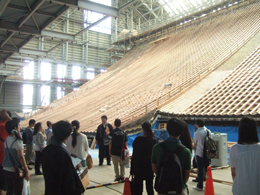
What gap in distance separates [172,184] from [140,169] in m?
1.11

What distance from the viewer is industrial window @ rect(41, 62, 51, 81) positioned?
31.1 metres

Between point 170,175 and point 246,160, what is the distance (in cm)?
84

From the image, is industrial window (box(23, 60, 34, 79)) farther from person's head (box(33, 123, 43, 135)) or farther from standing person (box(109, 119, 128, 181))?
standing person (box(109, 119, 128, 181))

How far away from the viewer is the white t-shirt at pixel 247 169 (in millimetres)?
2773

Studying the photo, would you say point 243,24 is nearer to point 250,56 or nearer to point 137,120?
point 250,56

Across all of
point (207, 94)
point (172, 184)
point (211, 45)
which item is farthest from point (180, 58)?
point (172, 184)

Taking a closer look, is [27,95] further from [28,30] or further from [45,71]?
[28,30]

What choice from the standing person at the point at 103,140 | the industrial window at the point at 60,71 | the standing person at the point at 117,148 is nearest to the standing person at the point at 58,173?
the standing person at the point at 117,148

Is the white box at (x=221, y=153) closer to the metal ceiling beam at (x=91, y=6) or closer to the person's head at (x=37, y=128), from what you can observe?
the person's head at (x=37, y=128)

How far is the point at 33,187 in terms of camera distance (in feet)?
18.2

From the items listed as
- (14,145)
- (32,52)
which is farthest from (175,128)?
(32,52)

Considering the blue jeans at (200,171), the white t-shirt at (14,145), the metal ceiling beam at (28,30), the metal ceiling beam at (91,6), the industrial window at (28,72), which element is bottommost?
the blue jeans at (200,171)

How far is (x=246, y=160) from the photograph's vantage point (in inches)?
111

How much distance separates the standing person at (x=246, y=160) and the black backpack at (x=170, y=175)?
2.04ft
